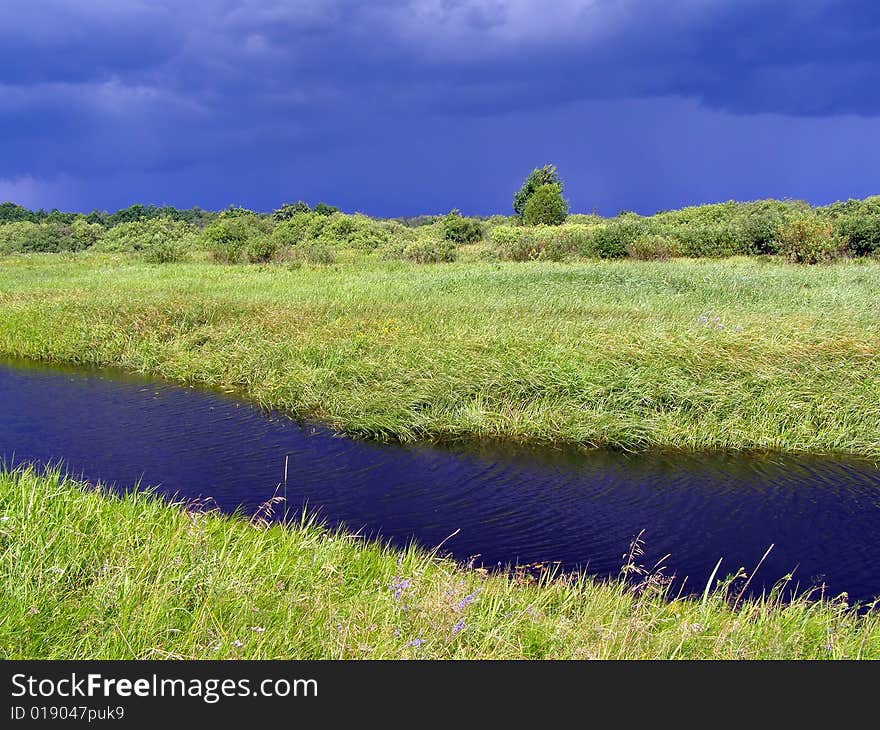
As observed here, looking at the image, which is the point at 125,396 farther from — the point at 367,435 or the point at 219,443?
the point at 367,435

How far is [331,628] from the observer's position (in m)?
3.94

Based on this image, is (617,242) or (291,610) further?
(617,242)

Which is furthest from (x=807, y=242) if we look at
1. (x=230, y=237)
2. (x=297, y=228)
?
(x=297, y=228)

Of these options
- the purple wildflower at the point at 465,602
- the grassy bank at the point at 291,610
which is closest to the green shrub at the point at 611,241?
the grassy bank at the point at 291,610

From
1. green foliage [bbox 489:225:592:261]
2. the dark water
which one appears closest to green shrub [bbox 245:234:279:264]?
green foliage [bbox 489:225:592:261]

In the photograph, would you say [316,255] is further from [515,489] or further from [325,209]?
[325,209]

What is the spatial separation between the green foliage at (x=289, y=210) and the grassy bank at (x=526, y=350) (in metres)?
46.8

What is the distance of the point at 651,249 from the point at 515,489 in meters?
25.3

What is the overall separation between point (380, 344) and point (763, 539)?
8.03 m

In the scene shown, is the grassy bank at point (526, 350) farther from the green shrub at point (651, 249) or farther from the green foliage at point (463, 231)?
the green foliage at point (463, 231)

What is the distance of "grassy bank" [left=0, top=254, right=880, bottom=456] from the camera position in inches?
416

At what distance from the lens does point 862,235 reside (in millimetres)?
30469

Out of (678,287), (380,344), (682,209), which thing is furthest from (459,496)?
(682,209)

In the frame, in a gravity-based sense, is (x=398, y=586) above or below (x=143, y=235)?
below
